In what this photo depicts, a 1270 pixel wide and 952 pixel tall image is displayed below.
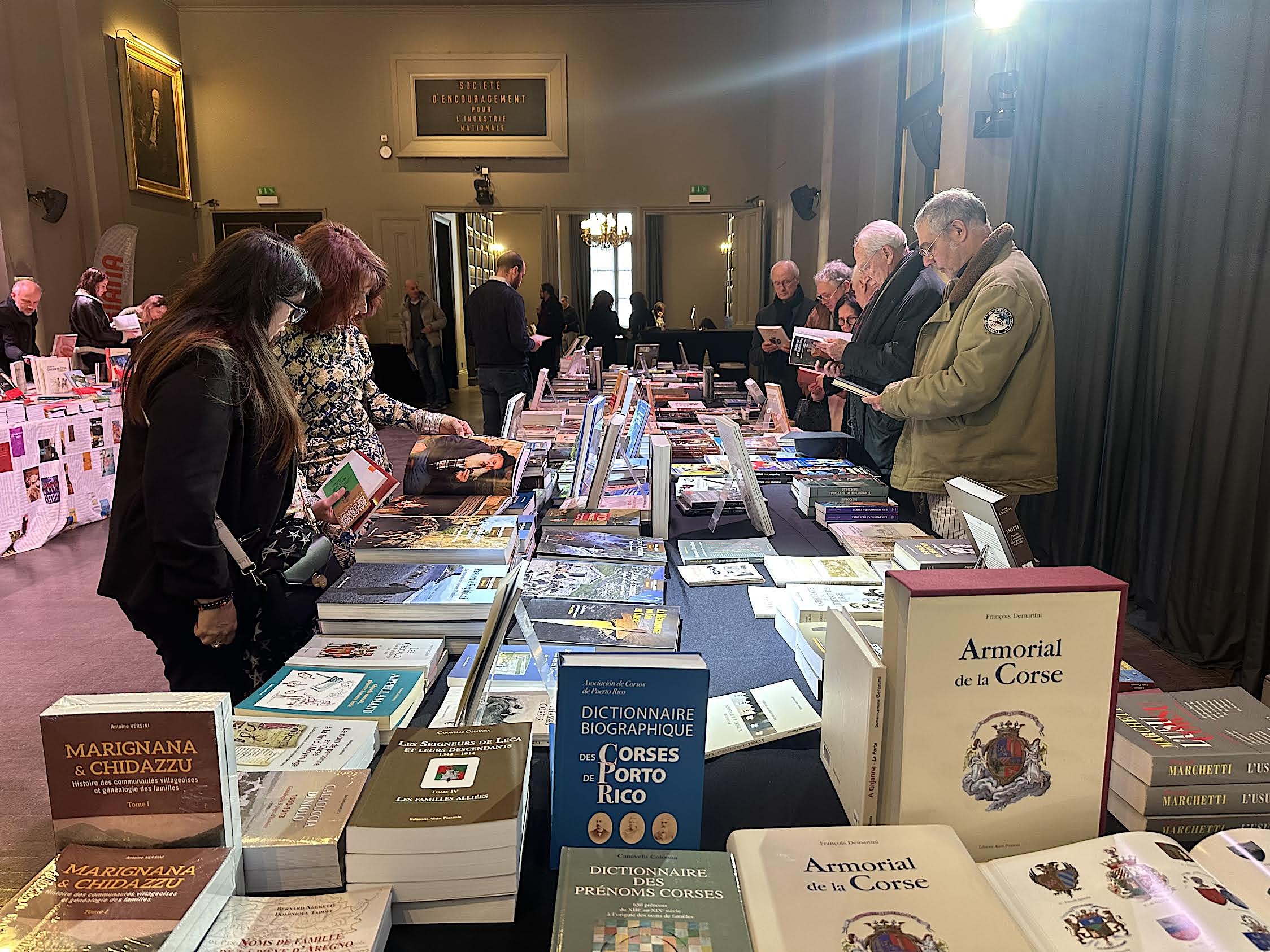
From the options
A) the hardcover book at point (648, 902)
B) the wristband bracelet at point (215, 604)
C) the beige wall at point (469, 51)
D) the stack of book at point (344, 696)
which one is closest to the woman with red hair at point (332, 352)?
the wristband bracelet at point (215, 604)

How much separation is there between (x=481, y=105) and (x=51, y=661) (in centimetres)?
867

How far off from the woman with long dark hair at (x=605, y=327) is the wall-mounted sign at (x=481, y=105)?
6.35ft

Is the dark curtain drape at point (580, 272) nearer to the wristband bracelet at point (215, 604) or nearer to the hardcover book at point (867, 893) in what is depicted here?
the wristband bracelet at point (215, 604)

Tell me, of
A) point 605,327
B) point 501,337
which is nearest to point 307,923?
point 501,337

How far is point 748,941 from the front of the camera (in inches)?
29.2

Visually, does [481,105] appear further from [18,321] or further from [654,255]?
[18,321]

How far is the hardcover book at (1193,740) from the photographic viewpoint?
0.94 metres

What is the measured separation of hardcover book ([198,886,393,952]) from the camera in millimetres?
763

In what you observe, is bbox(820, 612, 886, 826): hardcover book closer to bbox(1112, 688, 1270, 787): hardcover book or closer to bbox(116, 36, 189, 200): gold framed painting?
bbox(1112, 688, 1270, 787): hardcover book

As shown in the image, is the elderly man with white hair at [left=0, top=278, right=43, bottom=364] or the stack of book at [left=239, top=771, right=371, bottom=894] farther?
the elderly man with white hair at [left=0, top=278, right=43, bottom=364]

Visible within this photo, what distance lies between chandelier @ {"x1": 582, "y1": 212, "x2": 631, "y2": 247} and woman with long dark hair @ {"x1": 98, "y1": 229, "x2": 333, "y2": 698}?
9509 millimetres

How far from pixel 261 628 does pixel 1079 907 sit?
4.67 ft

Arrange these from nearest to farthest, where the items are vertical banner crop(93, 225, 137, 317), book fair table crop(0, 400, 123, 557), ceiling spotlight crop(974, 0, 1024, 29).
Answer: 1. ceiling spotlight crop(974, 0, 1024, 29)
2. book fair table crop(0, 400, 123, 557)
3. vertical banner crop(93, 225, 137, 317)

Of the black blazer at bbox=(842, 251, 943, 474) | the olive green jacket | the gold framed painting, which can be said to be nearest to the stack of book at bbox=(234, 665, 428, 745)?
the olive green jacket
